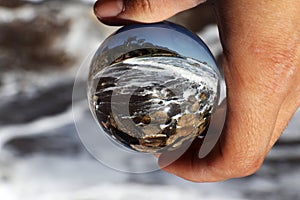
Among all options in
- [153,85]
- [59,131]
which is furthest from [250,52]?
[59,131]

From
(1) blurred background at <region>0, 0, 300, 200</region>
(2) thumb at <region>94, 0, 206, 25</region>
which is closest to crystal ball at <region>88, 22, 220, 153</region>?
(2) thumb at <region>94, 0, 206, 25</region>

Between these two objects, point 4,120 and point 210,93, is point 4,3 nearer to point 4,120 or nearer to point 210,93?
point 4,120

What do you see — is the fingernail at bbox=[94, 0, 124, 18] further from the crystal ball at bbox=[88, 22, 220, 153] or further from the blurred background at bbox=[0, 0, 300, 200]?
the blurred background at bbox=[0, 0, 300, 200]

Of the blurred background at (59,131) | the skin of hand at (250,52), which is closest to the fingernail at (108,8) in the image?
the skin of hand at (250,52)

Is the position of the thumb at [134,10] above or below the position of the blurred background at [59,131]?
above

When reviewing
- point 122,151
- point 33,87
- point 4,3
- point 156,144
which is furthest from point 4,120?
point 156,144

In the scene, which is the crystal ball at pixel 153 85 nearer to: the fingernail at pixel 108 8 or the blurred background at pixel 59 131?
the fingernail at pixel 108 8

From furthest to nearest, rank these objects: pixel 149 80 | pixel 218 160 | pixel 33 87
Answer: pixel 33 87 < pixel 218 160 < pixel 149 80
